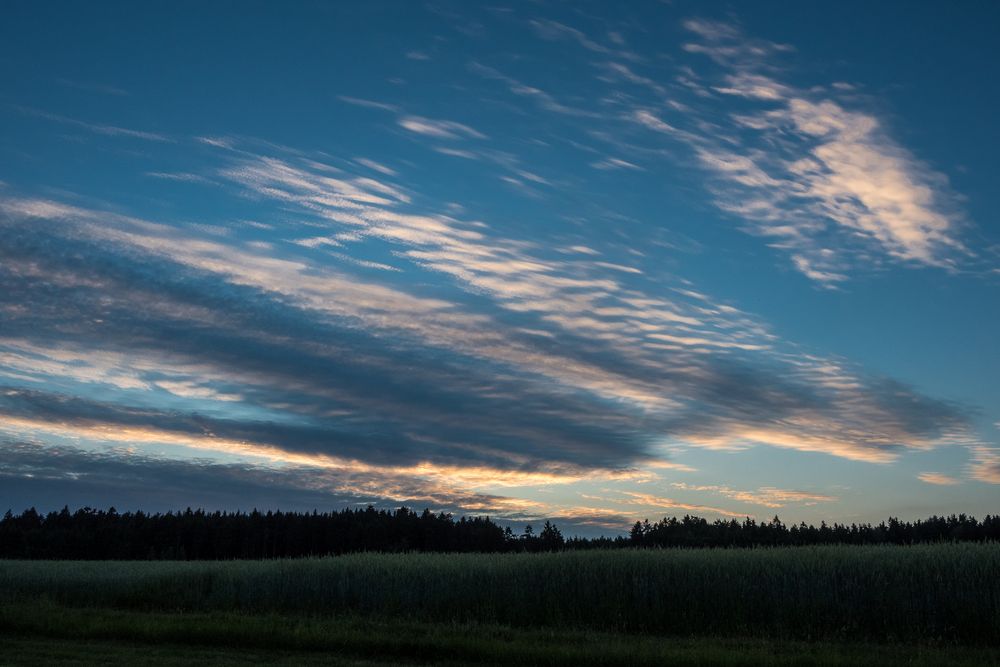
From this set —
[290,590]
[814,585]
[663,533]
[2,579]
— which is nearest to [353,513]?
[663,533]

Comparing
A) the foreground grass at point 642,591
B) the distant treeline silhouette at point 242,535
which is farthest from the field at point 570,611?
the distant treeline silhouette at point 242,535

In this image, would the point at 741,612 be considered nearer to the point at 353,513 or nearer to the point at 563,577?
the point at 563,577

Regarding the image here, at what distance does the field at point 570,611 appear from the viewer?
791 inches

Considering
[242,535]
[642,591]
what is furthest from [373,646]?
[242,535]

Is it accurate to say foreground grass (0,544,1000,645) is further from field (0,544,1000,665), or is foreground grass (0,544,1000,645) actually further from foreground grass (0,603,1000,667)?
foreground grass (0,603,1000,667)

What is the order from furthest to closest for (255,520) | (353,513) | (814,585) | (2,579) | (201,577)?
(255,520) → (353,513) → (2,579) → (201,577) → (814,585)

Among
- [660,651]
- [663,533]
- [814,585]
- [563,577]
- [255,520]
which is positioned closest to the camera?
[660,651]

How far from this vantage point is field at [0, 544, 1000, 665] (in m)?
20.1

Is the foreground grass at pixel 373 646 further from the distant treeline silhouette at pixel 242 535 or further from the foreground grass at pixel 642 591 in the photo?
the distant treeline silhouette at pixel 242 535

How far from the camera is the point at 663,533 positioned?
2891 inches

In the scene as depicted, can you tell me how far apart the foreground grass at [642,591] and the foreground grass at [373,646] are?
2.51m

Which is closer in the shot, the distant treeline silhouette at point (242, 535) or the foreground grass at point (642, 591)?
the foreground grass at point (642, 591)

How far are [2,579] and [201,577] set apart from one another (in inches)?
491

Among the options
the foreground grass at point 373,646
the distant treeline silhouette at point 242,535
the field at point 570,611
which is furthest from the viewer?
the distant treeline silhouette at point 242,535
